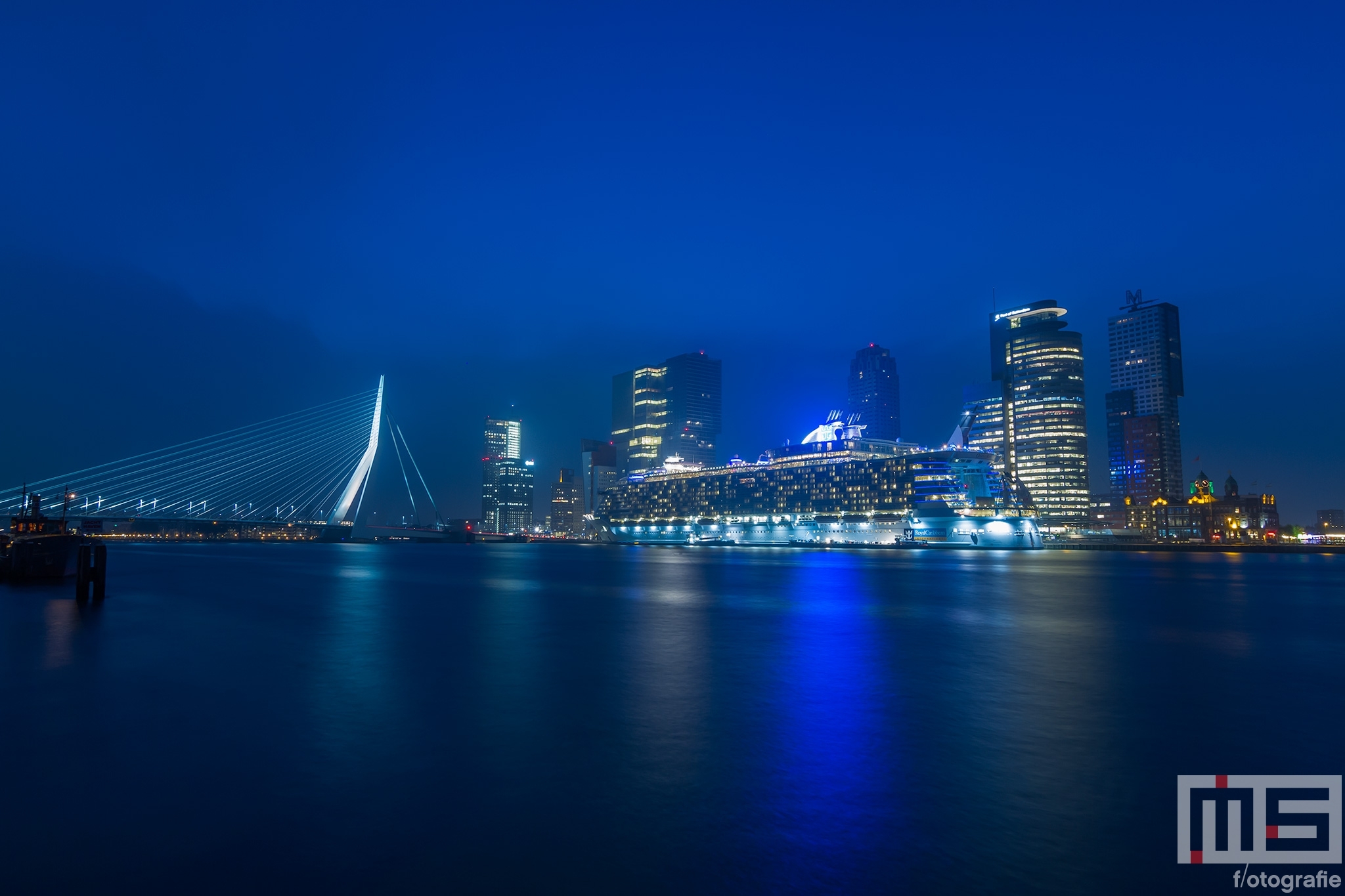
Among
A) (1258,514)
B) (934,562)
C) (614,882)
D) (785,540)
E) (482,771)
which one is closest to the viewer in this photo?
(614,882)

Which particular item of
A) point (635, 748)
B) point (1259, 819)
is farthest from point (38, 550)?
point (1259, 819)

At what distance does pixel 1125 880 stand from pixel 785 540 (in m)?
125

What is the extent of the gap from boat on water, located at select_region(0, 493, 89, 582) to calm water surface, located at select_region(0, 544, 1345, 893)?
790 inches

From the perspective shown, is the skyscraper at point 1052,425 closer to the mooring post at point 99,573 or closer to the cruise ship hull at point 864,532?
the cruise ship hull at point 864,532

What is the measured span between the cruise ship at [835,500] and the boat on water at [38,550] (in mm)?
94169

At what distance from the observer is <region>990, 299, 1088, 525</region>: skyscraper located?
188 metres

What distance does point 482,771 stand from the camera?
1021 centimetres

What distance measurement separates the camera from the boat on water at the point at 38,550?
143 ft

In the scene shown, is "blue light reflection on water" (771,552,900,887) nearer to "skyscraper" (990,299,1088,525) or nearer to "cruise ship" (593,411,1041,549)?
"cruise ship" (593,411,1041,549)

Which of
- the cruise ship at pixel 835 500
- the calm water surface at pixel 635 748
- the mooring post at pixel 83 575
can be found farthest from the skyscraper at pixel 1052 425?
the mooring post at pixel 83 575

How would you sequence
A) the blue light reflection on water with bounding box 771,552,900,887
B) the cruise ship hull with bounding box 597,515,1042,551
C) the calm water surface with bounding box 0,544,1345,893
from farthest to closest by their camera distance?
1. the cruise ship hull with bounding box 597,515,1042,551
2. the blue light reflection on water with bounding box 771,552,900,887
3. the calm water surface with bounding box 0,544,1345,893

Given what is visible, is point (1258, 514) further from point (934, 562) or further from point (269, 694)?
point (269, 694)

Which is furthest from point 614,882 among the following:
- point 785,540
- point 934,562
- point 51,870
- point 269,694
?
point 785,540

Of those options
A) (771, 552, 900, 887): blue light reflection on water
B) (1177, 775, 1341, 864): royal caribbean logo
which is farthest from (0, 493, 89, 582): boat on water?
(1177, 775, 1341, 864): royal caribbean logo
